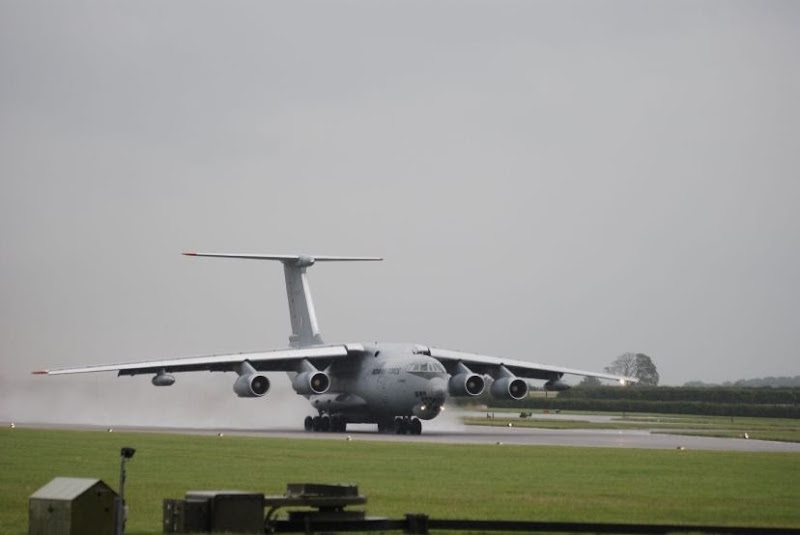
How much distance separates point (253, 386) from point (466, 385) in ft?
25.4

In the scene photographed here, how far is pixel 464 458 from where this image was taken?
32.6 m

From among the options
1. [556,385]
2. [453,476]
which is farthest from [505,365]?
[453,476]

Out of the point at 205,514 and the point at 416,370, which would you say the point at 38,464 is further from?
the point at 416,370

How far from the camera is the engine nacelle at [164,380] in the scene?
51.0 meters

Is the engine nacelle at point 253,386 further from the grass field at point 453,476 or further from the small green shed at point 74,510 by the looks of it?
the small green shed at point 74,510

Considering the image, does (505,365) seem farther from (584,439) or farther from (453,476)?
(453,476)

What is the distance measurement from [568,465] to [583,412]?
62.4 metres

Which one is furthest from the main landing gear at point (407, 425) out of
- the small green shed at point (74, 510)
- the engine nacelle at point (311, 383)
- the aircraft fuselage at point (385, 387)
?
the small green shed at point (74, 510)

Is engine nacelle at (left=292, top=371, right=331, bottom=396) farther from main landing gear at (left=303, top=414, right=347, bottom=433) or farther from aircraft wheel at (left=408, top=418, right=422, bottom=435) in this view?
aircraft wheel at (left=408, top=418, right=422, bottom=435)

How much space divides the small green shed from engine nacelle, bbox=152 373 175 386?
36808mm

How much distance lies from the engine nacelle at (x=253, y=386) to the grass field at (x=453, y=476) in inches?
430

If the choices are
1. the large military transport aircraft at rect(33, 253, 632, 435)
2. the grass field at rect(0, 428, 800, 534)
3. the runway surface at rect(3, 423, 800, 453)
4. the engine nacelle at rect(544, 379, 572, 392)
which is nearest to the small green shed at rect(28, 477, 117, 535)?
the grass field at rect(0, 428, 800, 534)

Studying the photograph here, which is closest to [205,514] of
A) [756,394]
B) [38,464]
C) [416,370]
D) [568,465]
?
[38,464]

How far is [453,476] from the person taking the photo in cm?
2666
